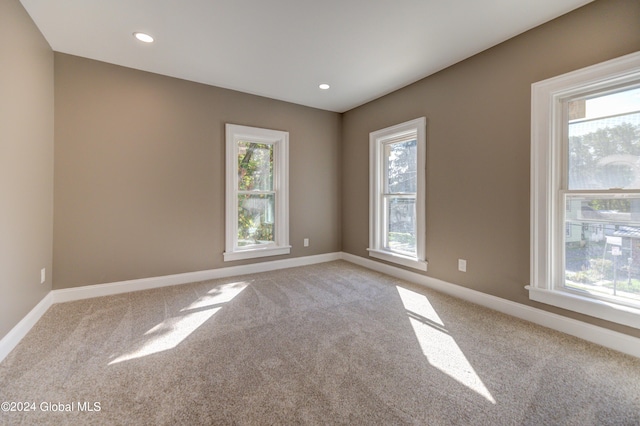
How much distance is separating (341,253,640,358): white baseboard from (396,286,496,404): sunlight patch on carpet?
0.43m

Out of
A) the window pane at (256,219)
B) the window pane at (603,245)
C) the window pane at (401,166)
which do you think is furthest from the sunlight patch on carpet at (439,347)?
the window pane at (256,219)

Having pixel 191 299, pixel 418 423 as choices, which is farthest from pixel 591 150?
pixel 191 299

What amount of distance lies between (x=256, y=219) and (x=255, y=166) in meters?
0.79

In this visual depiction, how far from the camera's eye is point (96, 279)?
116 inches

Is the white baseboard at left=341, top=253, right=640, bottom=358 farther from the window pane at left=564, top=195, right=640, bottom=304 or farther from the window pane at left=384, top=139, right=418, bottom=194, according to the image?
the window pane at left=384, top=139, right=418, bottom=194

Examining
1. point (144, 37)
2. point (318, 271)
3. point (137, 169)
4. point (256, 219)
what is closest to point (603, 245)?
point (318, 271)

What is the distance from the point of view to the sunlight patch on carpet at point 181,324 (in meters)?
1.92

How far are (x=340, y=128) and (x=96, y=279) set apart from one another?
4.03m

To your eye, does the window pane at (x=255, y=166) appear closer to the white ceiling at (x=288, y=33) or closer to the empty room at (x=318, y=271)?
the empty room at (x=318, y=271)

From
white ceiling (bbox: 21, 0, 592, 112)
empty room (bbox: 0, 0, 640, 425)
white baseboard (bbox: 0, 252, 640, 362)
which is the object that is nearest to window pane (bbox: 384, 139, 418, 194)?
empty room (bbox: 0, 0, 640, 425)

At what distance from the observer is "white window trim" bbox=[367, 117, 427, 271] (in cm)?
333

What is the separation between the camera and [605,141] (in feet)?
6.72

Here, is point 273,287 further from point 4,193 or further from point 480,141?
point 480,141

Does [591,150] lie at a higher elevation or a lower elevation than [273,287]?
higher
